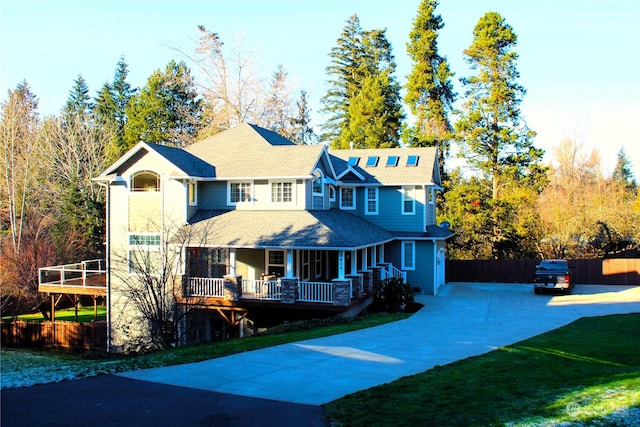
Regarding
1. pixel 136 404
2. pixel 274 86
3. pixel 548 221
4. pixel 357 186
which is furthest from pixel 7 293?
pixel 548 221

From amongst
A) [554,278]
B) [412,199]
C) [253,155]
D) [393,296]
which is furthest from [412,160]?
[554,278]

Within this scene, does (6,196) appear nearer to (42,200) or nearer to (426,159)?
(42,200)

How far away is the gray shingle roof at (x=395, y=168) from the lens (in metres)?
26.9

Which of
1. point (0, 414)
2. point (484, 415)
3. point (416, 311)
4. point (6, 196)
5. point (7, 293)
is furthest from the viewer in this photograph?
point (6, 196)

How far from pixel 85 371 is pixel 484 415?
8178 mm

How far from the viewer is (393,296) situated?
73.6ft

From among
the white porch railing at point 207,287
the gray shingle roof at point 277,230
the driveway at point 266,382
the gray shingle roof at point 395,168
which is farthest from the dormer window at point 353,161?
the driveway at point 266,382

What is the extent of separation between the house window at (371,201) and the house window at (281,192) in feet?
20.0

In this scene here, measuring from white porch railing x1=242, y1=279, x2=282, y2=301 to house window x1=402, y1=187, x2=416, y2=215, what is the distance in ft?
31.8

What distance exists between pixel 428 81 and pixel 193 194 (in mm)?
21099

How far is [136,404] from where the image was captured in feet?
28.1

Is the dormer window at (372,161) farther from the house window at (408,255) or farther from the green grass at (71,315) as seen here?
the green grass at (71,315)

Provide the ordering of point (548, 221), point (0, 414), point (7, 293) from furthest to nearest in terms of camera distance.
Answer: point (548, 221)
point (7, 293)
point (0, 414)

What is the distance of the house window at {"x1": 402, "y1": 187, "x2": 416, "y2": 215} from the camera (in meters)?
27.1
